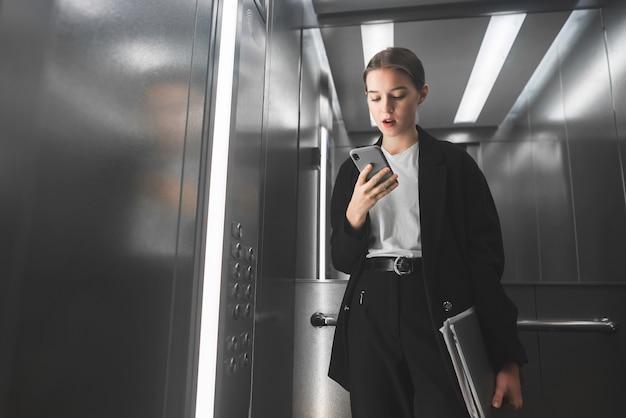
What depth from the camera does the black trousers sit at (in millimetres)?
1021

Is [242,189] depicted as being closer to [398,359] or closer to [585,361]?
[398,359]

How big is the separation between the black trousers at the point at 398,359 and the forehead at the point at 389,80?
0.54 meters

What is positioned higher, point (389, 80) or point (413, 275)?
point (389, 80)

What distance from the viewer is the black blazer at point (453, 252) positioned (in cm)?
106

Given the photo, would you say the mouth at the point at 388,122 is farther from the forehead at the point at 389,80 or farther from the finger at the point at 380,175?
the finger at the point at 380,175

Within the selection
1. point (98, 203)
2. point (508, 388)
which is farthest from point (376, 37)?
point (98, 203)

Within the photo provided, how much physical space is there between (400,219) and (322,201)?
660mm

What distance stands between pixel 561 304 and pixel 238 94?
4.42 feet

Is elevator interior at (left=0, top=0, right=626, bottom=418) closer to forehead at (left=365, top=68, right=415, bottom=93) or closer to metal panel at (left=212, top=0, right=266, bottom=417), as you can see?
metal panel at (left=212, top=0, right=266, bottom=417)

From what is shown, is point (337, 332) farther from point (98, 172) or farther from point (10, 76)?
point (10, 76)

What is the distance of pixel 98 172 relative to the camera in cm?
66

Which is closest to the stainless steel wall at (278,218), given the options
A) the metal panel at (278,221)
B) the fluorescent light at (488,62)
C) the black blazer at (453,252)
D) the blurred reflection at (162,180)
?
the metal panel at (278,221)

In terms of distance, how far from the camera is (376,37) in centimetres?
192

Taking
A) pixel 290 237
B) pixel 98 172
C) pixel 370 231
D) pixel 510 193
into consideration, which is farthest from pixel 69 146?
pixel 510 193
